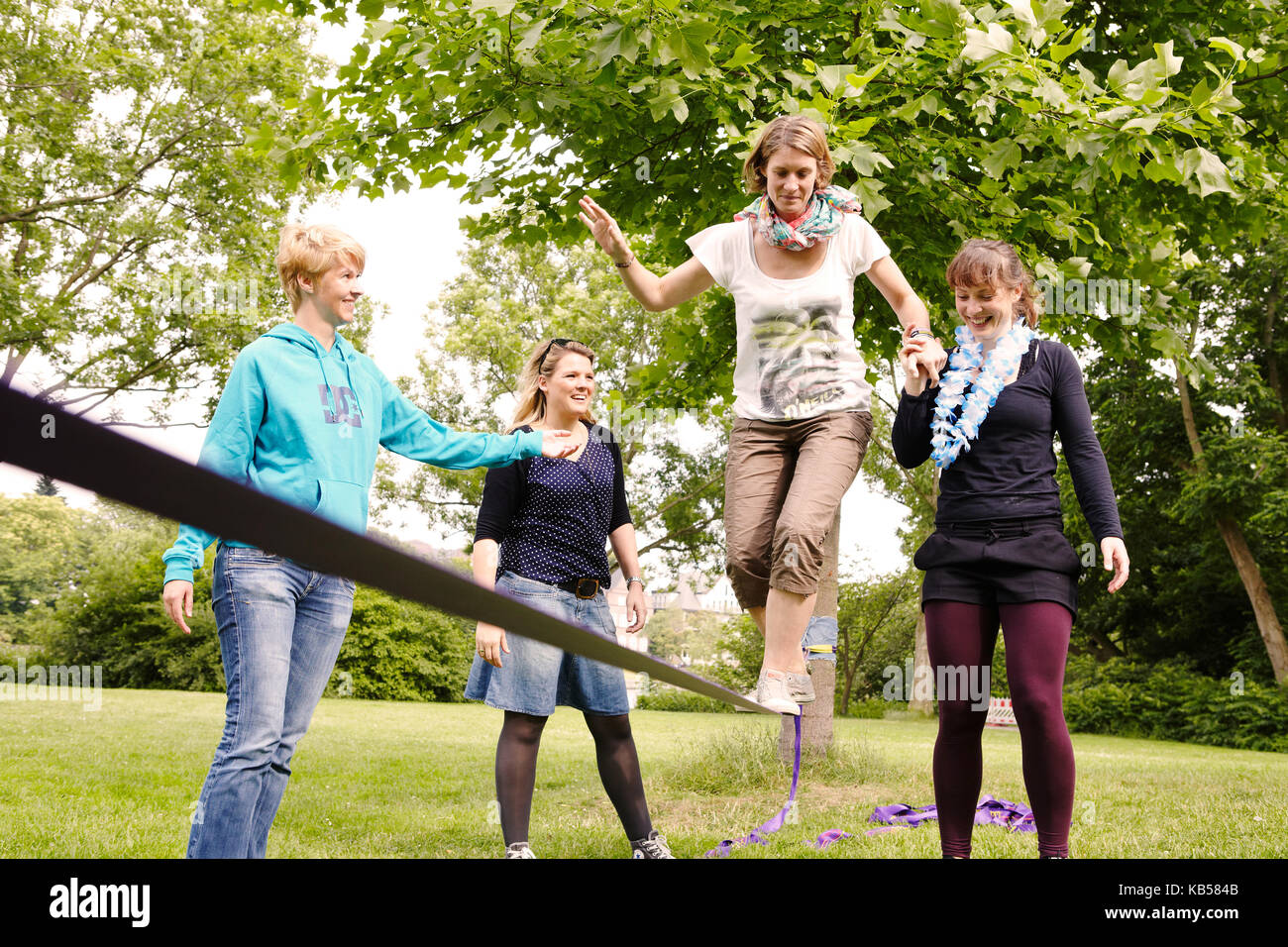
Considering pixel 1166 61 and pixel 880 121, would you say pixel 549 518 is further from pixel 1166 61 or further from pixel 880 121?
pixel 1166 61

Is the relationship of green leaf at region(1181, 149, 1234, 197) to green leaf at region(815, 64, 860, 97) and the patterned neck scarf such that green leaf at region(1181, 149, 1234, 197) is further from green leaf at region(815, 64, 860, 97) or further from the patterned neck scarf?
the patterned neck scarf

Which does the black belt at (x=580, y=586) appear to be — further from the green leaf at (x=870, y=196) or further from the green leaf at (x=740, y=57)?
the green leaf at (x=740, y=57)

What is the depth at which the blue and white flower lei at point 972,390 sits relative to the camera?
2.77 metres

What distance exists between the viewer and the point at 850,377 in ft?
10.1

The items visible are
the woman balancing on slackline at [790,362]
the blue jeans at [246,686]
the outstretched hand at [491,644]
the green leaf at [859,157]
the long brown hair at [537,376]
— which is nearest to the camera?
the blue jeans at [246,686]

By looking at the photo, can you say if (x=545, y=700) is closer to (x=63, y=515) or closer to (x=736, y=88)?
(x=736, y=88)

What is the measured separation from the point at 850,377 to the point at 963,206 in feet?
8.51

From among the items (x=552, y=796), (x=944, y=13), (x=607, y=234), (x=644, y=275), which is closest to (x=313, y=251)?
(x=607, y=234)

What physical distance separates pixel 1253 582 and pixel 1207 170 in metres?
17.9

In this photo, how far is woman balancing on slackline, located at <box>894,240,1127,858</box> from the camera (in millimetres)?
2611

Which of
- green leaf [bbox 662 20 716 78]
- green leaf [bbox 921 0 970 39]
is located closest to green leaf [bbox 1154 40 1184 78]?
green leaf [bbox 921 0 970 39]

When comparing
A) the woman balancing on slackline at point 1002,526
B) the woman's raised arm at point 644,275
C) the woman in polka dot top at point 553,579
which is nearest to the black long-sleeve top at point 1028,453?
the woman balancing on slackline at point 1002,526

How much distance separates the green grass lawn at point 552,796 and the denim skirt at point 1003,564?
6.66 ft
